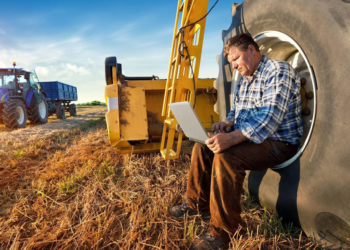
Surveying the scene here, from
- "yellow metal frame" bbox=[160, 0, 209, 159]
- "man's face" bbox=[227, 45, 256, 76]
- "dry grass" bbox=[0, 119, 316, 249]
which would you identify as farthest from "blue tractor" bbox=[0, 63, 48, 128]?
"man's face" bbox=[227, 45, 256, 76]

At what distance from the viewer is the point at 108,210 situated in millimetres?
1913

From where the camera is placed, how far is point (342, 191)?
49.4 inches

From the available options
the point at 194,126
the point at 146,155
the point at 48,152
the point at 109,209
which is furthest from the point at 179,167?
the point at 48,152

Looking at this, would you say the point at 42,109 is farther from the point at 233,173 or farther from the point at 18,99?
the point at 233,173

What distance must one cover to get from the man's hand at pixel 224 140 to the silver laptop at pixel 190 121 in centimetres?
7

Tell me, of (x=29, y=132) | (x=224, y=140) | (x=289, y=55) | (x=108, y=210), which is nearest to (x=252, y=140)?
(x=224, y=140)

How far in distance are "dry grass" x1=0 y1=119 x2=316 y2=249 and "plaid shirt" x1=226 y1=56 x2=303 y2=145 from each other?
24.3 inches

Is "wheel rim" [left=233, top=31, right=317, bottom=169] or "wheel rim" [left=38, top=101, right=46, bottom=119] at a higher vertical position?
"wheel rim" [left=233, top=31, right=317, bottom=169]

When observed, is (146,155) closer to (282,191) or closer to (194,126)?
(194,126)

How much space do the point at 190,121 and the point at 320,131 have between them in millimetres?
787

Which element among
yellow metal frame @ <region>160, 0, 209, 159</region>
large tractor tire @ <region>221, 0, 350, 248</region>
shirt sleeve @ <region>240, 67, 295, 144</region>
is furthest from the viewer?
yellow metal frame @ <region>160, 0, 209, 159</region>

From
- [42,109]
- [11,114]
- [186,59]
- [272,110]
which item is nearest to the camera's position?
[272,110]

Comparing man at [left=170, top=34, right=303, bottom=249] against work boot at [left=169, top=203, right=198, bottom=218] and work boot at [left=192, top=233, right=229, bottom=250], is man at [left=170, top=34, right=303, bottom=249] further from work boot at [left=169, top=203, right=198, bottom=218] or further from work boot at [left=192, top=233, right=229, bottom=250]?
work boot at [left=169, top=203, right=198, bottom=218]

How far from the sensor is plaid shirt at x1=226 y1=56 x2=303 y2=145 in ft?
4.88
